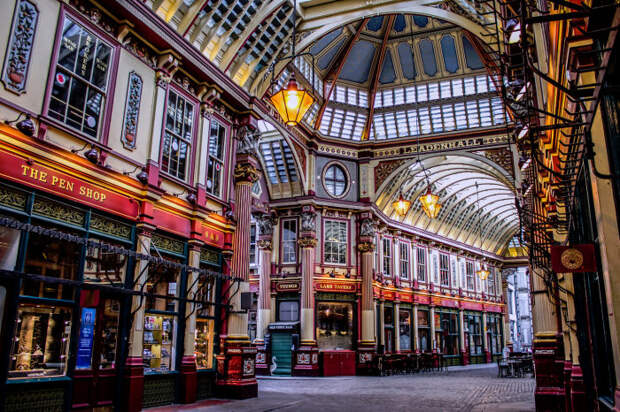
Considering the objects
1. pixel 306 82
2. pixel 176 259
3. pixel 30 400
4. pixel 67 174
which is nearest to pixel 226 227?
pixel 176 259

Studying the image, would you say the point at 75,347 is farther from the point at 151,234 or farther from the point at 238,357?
the point at 238,357

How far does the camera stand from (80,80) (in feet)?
33.2

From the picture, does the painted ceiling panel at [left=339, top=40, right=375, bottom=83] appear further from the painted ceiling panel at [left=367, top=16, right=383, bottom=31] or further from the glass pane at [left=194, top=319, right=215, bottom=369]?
the glass pane at [left=194, top=319, right=215, bottom=369]

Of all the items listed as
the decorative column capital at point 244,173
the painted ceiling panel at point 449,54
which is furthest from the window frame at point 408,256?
the decorative column capital at point 244,173

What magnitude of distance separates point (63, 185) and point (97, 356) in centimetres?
344

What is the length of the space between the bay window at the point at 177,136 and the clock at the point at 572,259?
926 centimetres

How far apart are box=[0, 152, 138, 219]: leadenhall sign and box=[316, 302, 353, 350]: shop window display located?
14080 mm

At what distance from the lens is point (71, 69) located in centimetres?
993

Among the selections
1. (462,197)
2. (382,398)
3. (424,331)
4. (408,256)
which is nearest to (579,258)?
(382,398)

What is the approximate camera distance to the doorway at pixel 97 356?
9.65m

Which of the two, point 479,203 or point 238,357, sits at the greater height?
point 479,203

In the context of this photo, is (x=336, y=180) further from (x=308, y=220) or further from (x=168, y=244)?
(x=168, y=244)

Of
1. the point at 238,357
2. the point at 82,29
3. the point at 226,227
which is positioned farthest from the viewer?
the point at 226,227

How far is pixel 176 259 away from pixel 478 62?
57.6 ft
